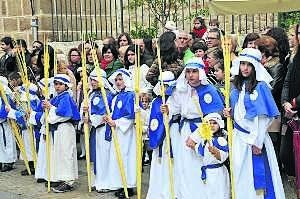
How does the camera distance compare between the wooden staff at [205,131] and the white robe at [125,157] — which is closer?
the wooden staff at [205,131]

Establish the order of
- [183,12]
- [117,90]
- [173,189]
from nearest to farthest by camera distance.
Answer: [173,189]
[117,90]
[183,12]

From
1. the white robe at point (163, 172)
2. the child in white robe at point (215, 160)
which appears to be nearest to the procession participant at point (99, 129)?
the white robe at point (163, 172)

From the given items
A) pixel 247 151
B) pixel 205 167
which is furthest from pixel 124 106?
pixel 247 151

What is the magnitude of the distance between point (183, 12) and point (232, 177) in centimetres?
672

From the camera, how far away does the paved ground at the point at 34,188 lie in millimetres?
7877

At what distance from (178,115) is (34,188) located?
103 inches

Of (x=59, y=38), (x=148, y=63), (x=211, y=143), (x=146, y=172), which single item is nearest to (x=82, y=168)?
(x=146, y=172)

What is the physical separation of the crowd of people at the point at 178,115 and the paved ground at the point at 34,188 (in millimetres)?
143

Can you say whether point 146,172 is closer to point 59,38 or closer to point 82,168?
point 82,168

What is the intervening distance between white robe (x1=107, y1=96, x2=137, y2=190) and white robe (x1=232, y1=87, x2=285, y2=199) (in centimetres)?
189

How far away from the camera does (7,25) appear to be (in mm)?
14906

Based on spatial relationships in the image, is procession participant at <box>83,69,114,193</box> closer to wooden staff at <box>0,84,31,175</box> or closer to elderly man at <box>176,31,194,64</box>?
elderly man at <box>176,31,194,64</box>

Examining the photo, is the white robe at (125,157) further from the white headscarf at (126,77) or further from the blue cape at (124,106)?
the white headscarf at (126,77)

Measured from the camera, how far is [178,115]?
6.97m
